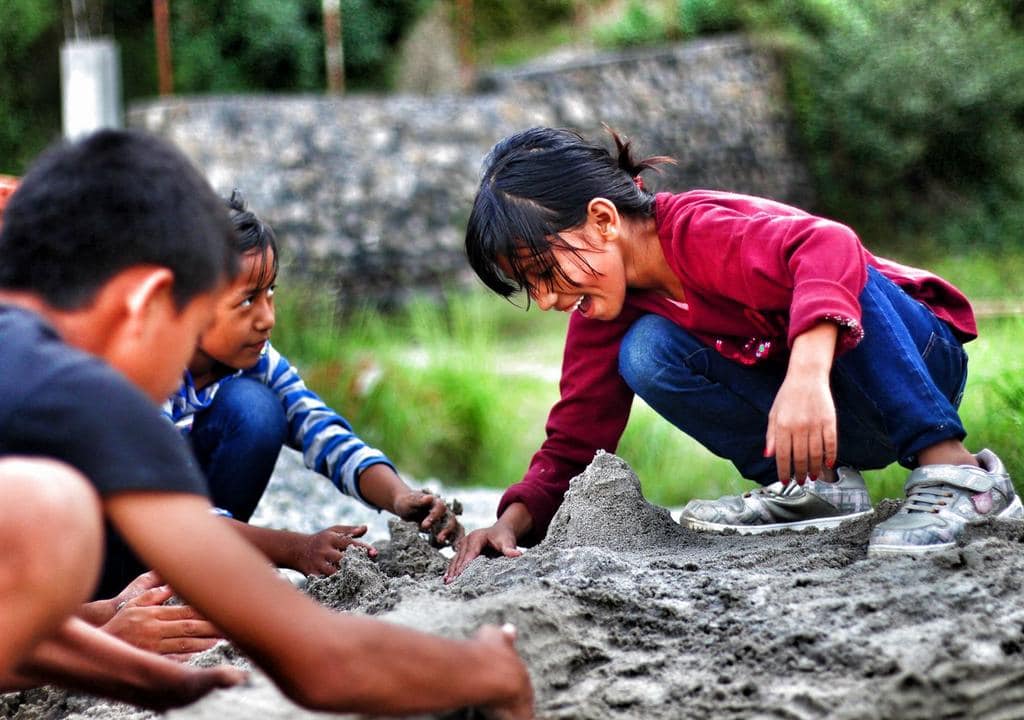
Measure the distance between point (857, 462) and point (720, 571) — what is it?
72 cm

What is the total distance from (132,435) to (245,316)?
147 centimetres

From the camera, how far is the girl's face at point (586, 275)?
2.60 m

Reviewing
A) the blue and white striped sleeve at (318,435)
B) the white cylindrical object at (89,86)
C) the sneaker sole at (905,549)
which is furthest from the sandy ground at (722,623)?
the white cylindrical object at (89,86)

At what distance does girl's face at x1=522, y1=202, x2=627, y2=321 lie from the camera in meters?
2.60

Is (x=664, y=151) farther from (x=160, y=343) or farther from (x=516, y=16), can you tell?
(x=160, y=343)

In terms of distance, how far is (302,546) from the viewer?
A: 278 centimetres

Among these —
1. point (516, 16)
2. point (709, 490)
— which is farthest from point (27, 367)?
point (516, 16)

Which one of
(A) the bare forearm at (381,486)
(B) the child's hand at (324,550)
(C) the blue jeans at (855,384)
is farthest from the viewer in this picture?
(A) the bare forearm at (381,486)

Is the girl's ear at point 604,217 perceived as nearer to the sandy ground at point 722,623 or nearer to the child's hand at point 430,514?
the sandy ground at point 722,623

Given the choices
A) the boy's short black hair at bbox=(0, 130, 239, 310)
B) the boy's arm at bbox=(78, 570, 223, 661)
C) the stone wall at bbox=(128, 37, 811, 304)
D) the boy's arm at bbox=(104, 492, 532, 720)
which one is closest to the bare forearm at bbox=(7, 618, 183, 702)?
the boy's arm at bbox=(104, 492, 532, 720)

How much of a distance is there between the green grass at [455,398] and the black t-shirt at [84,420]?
10.7 feet

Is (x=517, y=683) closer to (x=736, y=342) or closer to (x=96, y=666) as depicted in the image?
(x=96, y=666)

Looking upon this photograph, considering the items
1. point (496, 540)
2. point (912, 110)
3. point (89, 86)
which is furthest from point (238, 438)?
point (912, 110)

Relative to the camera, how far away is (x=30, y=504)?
1.34 metres
